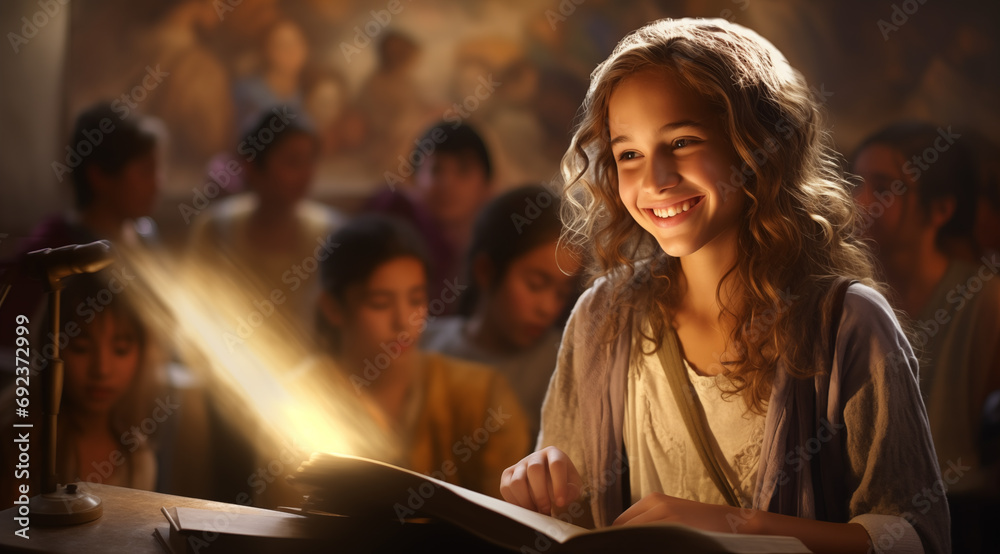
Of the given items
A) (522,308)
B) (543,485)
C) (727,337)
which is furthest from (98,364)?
(727,337)

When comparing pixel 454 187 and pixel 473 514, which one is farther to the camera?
pixel 454 187

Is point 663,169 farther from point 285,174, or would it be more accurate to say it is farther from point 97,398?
point 285,174

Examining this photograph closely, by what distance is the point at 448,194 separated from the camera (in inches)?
130

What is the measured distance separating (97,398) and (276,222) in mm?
1123

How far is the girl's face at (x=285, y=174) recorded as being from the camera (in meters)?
3.45

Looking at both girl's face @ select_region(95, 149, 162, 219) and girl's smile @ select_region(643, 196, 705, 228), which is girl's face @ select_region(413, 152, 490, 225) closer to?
girl's face @ select_region(95, 149, 162, 219)

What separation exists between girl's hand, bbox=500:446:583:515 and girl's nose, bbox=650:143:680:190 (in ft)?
1.39

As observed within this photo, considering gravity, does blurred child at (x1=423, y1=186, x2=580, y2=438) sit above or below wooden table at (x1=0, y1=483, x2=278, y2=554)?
above

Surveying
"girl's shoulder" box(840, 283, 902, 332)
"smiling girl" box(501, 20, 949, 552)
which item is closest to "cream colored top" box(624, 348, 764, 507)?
"smiling girl" box(501, 20, 949, 552)

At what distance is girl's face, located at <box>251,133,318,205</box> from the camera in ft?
11.3

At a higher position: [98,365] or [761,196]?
[98,365]

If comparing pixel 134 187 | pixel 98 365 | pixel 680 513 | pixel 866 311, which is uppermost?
pixel 134 187

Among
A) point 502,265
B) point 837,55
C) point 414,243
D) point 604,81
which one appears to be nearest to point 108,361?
point 414,243

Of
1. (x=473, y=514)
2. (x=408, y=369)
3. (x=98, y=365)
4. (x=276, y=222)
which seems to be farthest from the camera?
(x=276, y=222)
